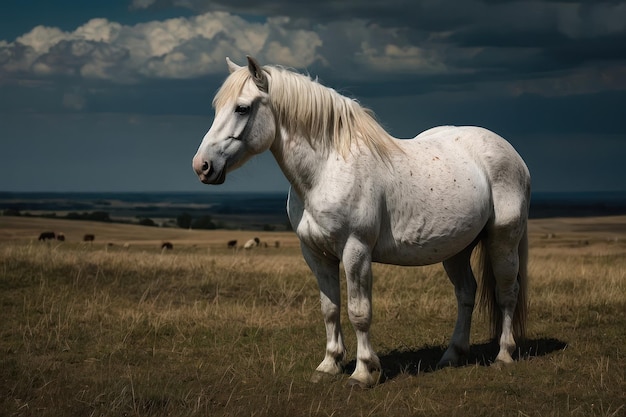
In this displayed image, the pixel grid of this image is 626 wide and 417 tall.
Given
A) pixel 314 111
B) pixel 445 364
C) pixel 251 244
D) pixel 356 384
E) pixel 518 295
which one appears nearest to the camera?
pixel 314 111

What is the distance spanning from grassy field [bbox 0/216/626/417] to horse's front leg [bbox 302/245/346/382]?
215mm

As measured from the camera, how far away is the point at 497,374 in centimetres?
732

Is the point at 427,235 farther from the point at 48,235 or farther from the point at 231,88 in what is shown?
the point at 48,235

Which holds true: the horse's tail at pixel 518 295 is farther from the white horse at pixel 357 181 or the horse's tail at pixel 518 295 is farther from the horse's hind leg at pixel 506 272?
the white horse at pixel 357 181

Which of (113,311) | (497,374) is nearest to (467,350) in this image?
(497,374)

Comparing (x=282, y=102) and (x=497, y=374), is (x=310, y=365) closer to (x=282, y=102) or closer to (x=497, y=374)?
(x=497, y=374)

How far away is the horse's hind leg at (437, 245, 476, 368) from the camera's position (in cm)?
781

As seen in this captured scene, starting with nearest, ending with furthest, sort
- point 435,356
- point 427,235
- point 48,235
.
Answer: point 427,235 < point 435,356 < point 48,235

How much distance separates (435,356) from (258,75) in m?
3.69

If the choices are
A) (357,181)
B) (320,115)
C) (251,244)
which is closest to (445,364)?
(357,181)

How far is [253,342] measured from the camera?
351 inches

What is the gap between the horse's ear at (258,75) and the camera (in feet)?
20.4

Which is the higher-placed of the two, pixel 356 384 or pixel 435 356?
pixel 356 384

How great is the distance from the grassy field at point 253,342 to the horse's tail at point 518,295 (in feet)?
1.03
